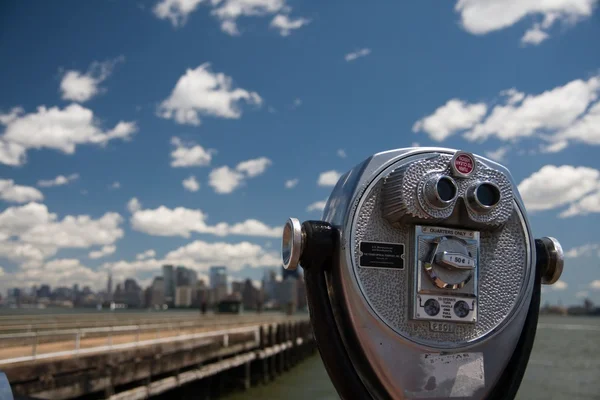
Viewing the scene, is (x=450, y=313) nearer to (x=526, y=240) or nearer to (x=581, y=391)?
(x=526, y=240)

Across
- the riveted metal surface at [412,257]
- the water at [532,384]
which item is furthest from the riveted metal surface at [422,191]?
the water at [532,384]

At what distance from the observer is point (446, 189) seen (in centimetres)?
213

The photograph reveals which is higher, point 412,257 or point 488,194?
point 488,194

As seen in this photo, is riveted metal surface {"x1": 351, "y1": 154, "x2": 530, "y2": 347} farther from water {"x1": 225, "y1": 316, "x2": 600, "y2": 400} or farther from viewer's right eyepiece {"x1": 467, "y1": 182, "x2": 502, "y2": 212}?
water {"x1": 225, "y1": 316, "x2": 600, "y2": 400}

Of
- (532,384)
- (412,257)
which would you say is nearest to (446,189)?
(412,257)

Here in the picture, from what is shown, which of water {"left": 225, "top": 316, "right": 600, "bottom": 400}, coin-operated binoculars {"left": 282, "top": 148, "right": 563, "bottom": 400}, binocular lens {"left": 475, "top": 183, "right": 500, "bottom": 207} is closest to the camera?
coin-operated binoculars {"left": 282, "top": 148, "right": 563, "bottom": 400}

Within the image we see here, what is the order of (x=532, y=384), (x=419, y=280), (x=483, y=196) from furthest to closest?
(x=532, y=384) → (x=483, y=196) → (x=419, y=280)

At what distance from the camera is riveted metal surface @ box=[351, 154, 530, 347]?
2.07 metres

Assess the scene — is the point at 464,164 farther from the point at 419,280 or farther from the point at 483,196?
the point at 419,280

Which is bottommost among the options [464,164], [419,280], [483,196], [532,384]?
[532,384]

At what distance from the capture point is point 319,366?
104ft

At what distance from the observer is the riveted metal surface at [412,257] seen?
2.07 metres

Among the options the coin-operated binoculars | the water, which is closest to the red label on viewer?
the coin-operated binoculars

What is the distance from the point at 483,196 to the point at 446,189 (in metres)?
0.15
